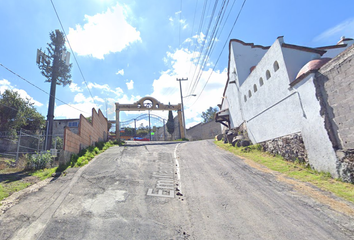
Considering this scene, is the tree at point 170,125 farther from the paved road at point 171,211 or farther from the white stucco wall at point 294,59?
the paved road at point 171,211

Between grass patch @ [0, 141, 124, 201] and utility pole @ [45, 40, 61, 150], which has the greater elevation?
utility pole @ [45, 40, 61, 150]

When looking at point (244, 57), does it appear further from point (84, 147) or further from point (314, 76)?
point (84, 147)

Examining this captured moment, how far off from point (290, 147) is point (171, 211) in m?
7.43

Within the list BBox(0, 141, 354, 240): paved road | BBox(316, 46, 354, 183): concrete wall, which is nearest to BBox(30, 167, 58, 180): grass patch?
BBox(0, 141, 354, 240): paved road

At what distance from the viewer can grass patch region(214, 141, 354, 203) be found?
5.89 meters

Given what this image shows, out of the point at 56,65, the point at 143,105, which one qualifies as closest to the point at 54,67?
the point at 56,65

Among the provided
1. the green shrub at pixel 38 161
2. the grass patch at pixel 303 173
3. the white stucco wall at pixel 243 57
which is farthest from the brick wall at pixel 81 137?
the white stucco wall at pixel 243 57

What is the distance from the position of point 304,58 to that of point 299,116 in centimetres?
323

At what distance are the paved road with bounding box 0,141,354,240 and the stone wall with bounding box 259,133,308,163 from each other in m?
2.24

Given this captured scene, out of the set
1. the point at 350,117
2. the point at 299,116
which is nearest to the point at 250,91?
the point at 299,116

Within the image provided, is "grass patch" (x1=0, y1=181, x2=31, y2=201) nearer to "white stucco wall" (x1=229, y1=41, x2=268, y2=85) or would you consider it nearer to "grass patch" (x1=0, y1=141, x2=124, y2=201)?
"grass patch" (x1=0, y1=141, x2=124, y2=201)

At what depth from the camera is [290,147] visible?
957 cm

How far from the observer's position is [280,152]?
10438 millimetres

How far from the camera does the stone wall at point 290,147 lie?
8.77 meters
